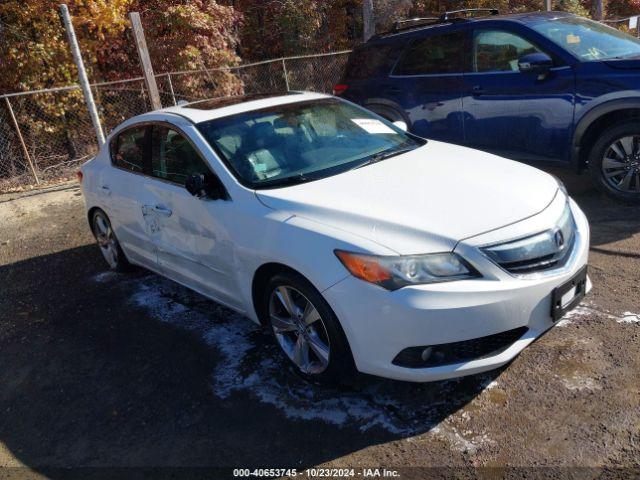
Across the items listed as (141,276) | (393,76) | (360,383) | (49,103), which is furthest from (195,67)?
(360,383)

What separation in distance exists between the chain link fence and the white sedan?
679 cm

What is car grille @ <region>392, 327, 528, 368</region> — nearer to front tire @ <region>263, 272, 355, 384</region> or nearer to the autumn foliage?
front tire @ <region>263, 272, 355, 384</region>

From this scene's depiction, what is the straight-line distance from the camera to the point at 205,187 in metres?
3.76

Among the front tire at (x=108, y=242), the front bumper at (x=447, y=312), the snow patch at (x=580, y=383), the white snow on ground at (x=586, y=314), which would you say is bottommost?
the white snow on ground at (x=586, y=314)

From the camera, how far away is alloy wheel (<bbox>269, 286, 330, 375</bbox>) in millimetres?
3262

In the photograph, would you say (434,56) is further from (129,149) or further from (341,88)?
(129,149)

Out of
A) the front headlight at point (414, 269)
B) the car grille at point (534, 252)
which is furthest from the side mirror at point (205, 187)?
the car grille at point (534, 252)

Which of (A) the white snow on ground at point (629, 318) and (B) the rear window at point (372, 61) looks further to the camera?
(B) the rear window at point (372, 61)

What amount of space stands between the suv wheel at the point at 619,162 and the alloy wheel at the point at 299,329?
12.1 ft

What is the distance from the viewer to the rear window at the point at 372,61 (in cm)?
716

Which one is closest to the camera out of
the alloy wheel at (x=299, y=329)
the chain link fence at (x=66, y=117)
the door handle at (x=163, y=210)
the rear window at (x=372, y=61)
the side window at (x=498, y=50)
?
the alloy wheel at (x=299, y=329)

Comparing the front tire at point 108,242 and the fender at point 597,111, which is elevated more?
the fender at point 597,111

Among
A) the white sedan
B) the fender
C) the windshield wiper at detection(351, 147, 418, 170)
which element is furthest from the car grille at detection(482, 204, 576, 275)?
the fender

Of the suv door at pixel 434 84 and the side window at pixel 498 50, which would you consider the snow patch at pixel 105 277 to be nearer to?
the suv door at pixel 434 84
